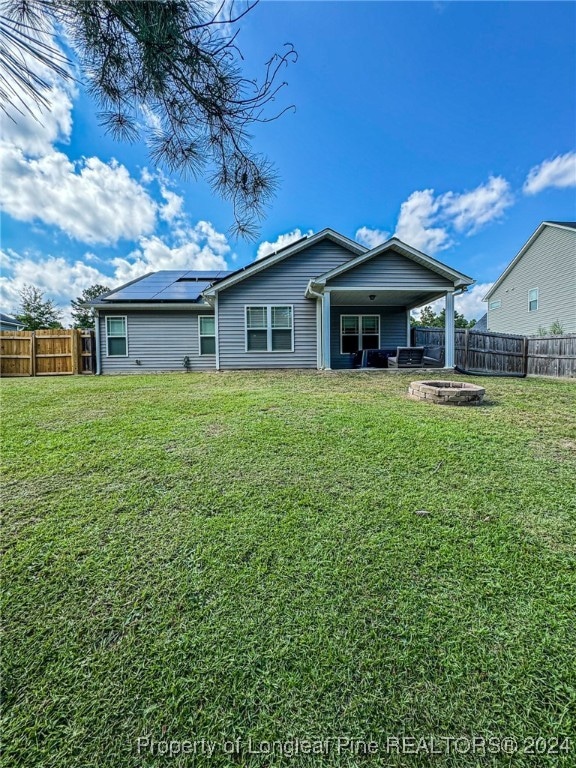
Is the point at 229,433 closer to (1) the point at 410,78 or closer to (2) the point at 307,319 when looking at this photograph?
(2) the point at 307,319

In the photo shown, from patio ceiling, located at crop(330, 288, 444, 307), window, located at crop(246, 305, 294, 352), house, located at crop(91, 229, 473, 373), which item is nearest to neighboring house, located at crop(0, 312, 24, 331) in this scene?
house, located at crop(91, 229, 473, 373)

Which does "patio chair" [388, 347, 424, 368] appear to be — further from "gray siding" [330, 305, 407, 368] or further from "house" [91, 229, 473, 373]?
"gray siding" [330, 305, 407, 368]

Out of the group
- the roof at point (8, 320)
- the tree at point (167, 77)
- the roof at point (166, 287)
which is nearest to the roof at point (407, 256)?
the roof at point (166, 287)

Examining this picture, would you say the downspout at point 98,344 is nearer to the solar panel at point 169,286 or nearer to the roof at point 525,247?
the solar panel at point 169,286

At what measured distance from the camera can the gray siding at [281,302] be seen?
34.2ft

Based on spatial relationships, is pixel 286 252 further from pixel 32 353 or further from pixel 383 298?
pixel 32 353

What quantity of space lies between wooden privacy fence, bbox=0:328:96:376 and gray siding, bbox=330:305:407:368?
9.09 metres

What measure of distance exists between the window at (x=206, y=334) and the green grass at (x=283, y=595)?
861 cm

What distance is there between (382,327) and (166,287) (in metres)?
8.89

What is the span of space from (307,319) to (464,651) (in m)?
9.74

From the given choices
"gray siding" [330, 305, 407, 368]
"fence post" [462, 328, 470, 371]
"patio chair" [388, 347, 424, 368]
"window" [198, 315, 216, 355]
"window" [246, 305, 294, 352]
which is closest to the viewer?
"patio chair" [388, 347, 424, 368]

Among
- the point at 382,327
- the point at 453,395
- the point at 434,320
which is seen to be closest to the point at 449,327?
the point at 382,327

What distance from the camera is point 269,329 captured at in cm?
1057

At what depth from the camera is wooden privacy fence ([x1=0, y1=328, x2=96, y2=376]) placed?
11461mm
